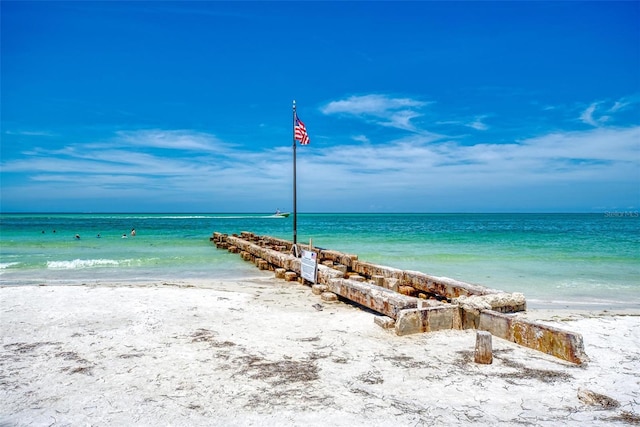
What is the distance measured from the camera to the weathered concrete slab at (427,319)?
24.0ft

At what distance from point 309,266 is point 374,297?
4124 mm

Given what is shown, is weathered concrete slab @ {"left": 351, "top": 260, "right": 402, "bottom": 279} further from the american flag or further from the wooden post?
the wooden post

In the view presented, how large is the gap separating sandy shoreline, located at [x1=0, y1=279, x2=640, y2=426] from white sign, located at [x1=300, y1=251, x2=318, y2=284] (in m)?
3.13

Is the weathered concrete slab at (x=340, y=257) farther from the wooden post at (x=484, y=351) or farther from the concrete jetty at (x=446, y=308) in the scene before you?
the wooden post at (x=484, y=351)

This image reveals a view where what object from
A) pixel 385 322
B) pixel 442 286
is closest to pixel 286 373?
pixel 385 322

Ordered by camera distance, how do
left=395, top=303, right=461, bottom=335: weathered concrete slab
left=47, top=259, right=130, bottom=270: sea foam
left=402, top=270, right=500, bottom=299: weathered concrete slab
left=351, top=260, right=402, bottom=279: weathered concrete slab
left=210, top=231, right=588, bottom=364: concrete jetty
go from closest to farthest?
left=210, top=231, right=588, bottom=364: concrete jetty
left=395, top=303, right=461, bottom=335: weathered concrete slab
left=402, top=270, right=500, bottom=299: weathered concrete slab
left=351, top=260, right=402, bottom=279: weathered concrete slab
left=47, top=259, right=130, bottom=270: sea foam

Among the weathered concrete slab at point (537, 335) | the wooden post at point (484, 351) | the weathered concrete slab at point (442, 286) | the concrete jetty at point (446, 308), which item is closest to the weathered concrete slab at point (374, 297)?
the concrete jetty at point (446, 308)

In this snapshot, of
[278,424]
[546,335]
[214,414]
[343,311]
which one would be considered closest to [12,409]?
[214,414]

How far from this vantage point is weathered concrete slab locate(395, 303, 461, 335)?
730 centimetres

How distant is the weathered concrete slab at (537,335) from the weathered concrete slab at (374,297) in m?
1.38

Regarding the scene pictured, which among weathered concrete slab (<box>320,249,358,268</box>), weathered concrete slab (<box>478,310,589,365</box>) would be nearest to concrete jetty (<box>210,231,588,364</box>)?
weathered concrete slab (<box>478,310,589,365</box>)

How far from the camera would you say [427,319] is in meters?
7.45

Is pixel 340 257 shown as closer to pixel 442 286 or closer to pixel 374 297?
pixel 442 286

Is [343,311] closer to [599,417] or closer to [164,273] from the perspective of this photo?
[599,417]
